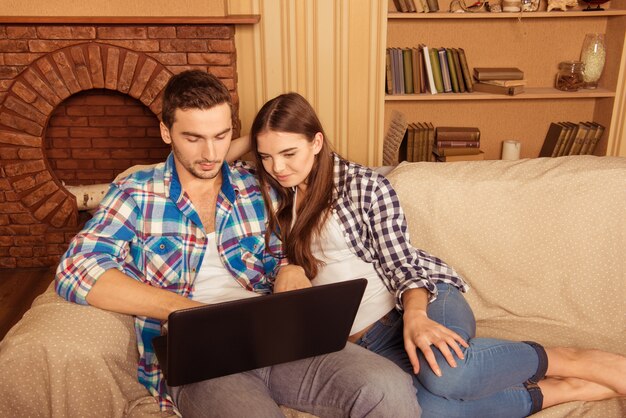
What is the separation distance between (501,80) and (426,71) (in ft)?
1.24

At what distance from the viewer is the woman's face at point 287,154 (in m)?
1.57

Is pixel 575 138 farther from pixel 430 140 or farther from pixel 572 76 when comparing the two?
pixel 430 140

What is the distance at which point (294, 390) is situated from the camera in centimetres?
141

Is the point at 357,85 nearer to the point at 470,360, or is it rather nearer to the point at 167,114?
the point at 167,114

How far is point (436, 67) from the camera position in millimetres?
3061

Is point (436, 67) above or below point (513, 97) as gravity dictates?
above

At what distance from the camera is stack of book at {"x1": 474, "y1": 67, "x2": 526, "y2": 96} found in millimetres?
3014

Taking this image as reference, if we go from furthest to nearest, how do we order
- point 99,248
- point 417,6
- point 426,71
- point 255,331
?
point 426,71
point 417,6
point 99,248
point 255,331

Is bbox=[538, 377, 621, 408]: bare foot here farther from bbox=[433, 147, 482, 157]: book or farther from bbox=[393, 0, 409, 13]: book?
bbox=[393, 0, 409, 13]: book

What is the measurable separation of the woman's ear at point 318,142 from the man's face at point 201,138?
230 mm

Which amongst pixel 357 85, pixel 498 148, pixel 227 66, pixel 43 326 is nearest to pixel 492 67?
pixel 498 148

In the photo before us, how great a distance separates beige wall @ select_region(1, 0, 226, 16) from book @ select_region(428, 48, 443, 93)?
41.4 inches

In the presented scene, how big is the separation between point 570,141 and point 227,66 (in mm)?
1821

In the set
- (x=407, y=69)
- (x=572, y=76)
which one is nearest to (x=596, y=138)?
(x=572, y=76)
